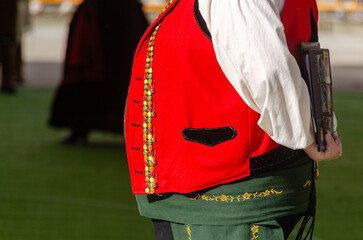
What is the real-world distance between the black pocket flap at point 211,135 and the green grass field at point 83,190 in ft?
8.48

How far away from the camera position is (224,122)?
1850mm

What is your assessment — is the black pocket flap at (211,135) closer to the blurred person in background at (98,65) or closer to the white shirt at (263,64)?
the white shirt at (263,64)

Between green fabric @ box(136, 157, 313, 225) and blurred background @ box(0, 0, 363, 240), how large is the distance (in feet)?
8.12

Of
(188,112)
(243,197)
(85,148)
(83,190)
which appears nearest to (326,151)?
(243,197)

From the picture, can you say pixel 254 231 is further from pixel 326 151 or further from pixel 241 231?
pixel 326 151

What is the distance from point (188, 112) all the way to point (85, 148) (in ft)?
18.2

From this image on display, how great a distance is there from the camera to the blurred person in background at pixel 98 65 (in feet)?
22.5

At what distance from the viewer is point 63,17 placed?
28078 mm

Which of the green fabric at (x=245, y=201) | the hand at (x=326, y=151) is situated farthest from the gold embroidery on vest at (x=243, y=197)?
the hand at (x=326, y=151)

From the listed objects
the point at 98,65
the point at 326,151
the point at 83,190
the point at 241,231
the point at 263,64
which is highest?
the point at 263,64

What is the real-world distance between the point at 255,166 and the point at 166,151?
0.22 m

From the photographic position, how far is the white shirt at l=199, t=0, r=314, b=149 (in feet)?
5.63

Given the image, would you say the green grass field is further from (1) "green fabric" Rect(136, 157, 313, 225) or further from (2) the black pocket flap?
(2) the black pocket flap

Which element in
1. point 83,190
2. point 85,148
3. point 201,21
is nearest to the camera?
point 201,21
